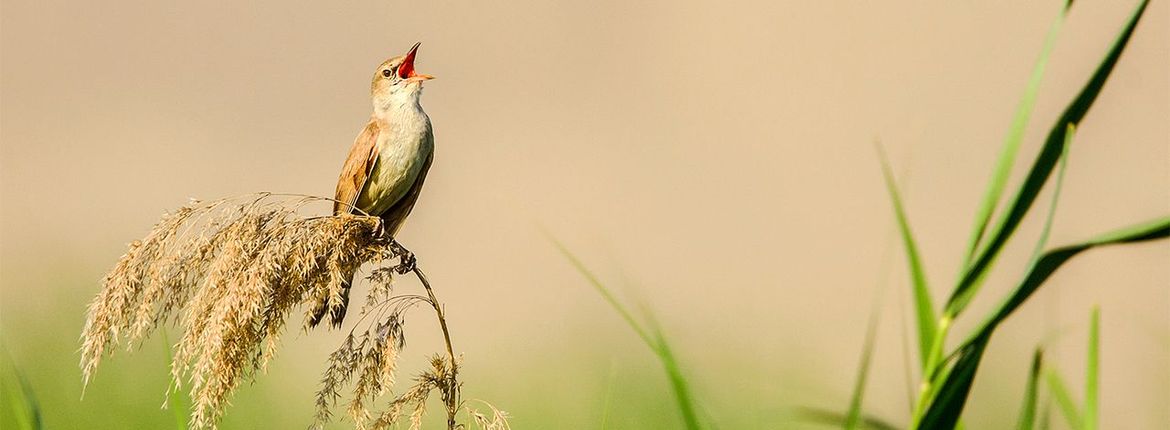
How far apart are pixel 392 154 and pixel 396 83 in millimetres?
265

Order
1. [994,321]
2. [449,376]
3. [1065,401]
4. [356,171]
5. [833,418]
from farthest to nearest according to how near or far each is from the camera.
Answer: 1. [356,171]
2. [449,376]
3. [1065,401]
4. [833,418]
5. [994,321]

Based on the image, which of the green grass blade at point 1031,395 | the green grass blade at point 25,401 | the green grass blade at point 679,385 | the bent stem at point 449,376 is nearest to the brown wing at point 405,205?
the bent stem at point 449,376

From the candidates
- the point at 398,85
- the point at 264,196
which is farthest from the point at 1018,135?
the point at 398,85

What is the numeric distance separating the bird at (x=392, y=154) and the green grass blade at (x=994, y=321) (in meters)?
2.58

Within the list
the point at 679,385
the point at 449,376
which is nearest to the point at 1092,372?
the point at 679,385

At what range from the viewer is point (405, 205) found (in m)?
3.58

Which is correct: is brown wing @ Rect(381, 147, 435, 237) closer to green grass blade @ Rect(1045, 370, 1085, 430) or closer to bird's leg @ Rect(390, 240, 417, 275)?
bird's leg @ Rect(390, 240, 417, 275)

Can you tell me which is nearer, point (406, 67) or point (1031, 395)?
point (1031, 395)

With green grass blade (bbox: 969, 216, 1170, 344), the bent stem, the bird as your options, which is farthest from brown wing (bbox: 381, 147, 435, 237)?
green grass blade (bbox: 969, 216, 1170, 344)

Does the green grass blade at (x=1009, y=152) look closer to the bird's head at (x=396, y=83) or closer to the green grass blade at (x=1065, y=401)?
the green grass blade at (x=1065, y=401)

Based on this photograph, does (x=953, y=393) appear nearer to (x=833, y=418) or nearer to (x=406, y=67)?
(x=833, y=418)

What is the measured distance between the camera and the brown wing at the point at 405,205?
358 centimetres

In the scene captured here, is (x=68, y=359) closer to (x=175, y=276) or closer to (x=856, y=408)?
(x=175, y=276)

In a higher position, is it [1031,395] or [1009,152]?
[1009,152]
